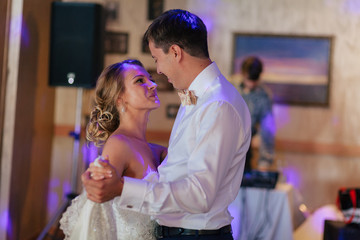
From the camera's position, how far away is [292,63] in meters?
5.75

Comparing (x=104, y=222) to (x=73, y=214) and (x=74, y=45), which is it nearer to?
(x=73, y=214)

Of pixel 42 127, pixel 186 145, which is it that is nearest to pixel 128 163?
pixel 186 145

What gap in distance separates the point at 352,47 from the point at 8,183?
3817 millimetres

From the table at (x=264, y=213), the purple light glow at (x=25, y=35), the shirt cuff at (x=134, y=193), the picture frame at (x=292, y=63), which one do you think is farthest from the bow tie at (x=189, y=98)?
the picture frame at (x=292, y=63)

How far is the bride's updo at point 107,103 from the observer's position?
2.46 m

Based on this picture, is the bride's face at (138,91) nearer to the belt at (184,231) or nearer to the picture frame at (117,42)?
the belt at (184,231)

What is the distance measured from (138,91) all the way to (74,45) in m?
2.35

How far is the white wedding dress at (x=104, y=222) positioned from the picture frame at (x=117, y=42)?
3817mm

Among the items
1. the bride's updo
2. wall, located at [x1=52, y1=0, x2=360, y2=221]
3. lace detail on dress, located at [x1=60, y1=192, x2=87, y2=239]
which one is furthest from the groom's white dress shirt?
wall, located at [x1=52, y1=0, x2=360, y2=221]

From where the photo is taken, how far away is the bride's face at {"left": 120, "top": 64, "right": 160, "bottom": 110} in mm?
2422

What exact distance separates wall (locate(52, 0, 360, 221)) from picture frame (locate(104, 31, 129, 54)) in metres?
0.06

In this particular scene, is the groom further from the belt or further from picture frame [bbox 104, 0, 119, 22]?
picture frame [bbox 104, 0, 119, 22]

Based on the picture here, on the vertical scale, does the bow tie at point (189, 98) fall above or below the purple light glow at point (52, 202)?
above

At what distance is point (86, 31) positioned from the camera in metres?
4.58
